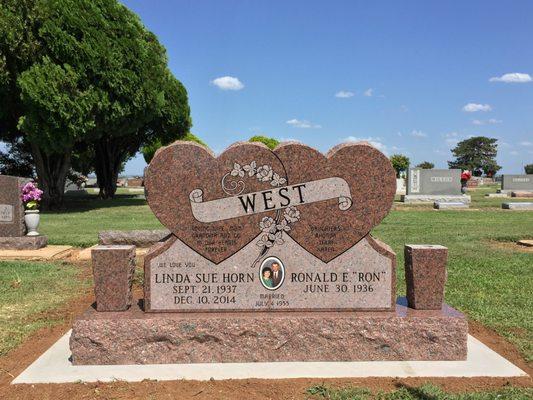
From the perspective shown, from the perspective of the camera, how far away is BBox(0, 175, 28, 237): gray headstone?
11117mm

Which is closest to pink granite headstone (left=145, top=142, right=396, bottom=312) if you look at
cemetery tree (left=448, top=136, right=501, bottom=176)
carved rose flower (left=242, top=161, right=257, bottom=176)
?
carved rose flower (left=242, top=161, right=257, bottom=176)

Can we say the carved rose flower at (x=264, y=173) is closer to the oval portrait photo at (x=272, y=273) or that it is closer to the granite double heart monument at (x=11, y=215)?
the oval portrait photo at (x=272, y=273)

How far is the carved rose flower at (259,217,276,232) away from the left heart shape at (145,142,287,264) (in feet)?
0.11

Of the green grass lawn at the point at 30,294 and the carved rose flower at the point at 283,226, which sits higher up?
the carved rose flower at the point at 283,226

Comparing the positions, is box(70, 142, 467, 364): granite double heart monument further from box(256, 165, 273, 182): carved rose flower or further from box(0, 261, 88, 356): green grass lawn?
box(0, 261, 88, 356): green grass lawn

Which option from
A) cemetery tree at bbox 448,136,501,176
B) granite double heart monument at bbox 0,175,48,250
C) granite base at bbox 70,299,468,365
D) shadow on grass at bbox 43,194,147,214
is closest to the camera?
granite base at bbox 70,299,468,365

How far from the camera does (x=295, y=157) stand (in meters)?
4.55

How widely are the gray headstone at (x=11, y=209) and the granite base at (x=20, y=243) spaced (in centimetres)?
19

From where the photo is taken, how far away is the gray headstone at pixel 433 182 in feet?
94.6

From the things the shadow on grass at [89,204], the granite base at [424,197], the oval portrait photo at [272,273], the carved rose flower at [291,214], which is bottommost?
the granite base at [424,197]

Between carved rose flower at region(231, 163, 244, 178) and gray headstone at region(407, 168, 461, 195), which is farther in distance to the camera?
gray headstone at region(407, 168, 461, 195)

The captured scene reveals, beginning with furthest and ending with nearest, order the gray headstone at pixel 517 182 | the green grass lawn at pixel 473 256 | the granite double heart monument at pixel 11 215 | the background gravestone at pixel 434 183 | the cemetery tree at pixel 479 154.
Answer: the cemetery tree at pixel 479 154
the gray headstone at pixel 517 182
the background gravestone at pixel 434 183
the granite double heart monument at pixel 11 215
the green grass lawn at pixel 473 256

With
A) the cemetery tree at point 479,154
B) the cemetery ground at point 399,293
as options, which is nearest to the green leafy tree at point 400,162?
the cemetery tree at point 479,154

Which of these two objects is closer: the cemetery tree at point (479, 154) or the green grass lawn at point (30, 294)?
the green grass lawn at point (30, 294)
